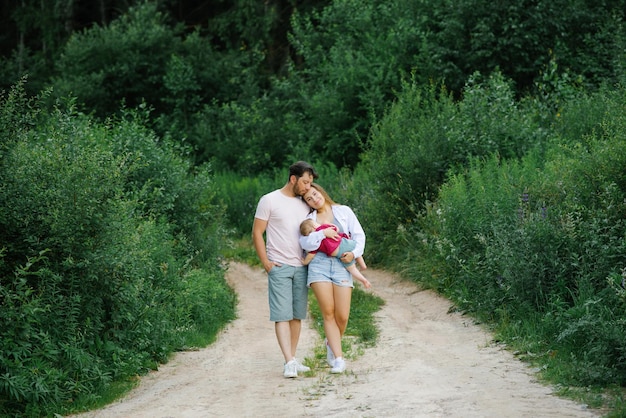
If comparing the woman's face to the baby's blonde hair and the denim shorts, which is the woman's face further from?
the denim shorts

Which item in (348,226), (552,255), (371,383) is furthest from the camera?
(552,255)

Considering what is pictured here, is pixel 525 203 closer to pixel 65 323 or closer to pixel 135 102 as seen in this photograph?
pixel 65 323

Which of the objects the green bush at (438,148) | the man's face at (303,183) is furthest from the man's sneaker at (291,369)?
the green bush at (438,148)

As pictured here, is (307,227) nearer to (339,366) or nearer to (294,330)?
(294,330)

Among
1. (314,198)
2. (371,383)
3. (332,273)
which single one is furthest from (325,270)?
(371,383)

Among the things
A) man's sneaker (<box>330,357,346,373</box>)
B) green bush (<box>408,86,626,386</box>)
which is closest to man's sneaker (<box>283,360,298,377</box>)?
man's sneaker (<box>330,357,346,373</box>)

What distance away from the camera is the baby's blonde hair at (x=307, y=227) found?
9008 mm

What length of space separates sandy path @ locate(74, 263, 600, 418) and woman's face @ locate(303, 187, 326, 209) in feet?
5.43

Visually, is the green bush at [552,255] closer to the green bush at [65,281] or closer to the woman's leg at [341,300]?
the woman's leg at [341,300]

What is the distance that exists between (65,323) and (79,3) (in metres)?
34.0

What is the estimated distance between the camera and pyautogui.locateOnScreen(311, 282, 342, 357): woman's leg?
9094 mm

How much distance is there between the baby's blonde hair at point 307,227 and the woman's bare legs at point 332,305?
0.52 metres

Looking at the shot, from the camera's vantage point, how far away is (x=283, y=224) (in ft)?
29.9

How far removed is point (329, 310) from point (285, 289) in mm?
475
